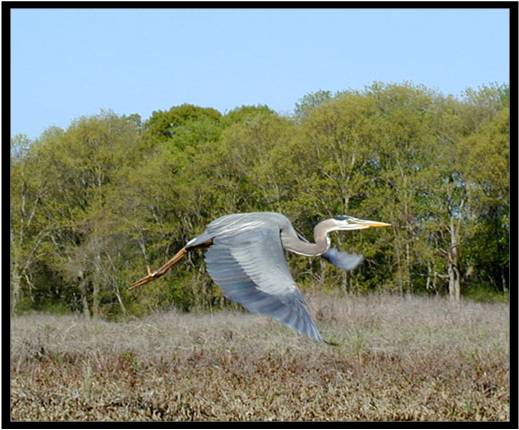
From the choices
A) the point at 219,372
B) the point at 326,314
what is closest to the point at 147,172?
the point at 326,314

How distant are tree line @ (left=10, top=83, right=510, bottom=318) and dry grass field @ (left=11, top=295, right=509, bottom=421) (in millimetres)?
5128

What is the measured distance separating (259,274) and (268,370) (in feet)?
13.3

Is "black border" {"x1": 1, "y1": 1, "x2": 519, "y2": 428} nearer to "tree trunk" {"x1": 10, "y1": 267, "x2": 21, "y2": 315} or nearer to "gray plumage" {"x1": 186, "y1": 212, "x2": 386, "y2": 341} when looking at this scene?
"gray plumage" {"x1": 186, "y1": 212, "x2": 386, "y2": 341}

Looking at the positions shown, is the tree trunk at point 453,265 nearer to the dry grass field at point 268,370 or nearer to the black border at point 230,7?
the dry grass field at point 268,370

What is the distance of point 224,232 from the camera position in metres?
5.60

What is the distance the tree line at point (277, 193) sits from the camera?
715 inches

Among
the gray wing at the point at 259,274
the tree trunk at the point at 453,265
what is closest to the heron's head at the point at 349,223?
the gray wing at the point at 259,274

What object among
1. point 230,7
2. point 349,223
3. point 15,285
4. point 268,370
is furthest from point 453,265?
point 230,7

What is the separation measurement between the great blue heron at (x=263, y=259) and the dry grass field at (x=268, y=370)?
133 centimetres

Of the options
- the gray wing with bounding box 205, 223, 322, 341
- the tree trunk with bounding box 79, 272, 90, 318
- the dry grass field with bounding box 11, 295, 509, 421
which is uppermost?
the gray wing with bounding box 205, 223, 322, 341

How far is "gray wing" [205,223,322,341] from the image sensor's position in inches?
185

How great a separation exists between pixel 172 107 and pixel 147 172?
392cm

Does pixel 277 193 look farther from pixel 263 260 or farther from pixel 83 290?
pixel 263 260

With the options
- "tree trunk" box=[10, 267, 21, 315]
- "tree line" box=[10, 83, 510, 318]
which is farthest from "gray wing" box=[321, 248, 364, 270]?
"tree trunk" box=[10, 267, 21, 315]
